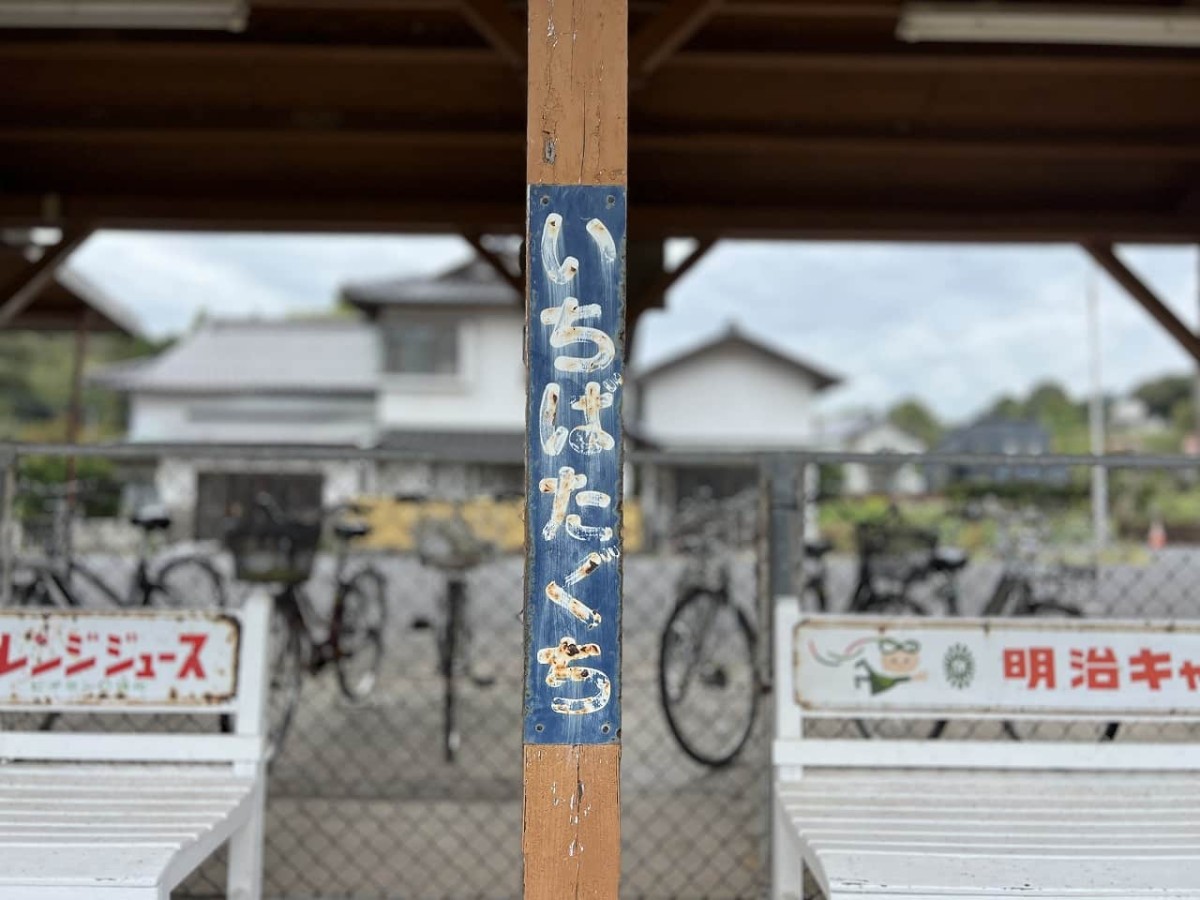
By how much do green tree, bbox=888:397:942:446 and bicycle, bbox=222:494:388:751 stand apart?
53641mm

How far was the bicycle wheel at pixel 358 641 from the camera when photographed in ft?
14.8

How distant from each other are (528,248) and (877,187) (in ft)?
11.3

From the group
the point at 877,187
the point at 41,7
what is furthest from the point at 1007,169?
the point at 41,7

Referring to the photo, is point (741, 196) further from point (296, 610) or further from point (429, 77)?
point (296, 610)

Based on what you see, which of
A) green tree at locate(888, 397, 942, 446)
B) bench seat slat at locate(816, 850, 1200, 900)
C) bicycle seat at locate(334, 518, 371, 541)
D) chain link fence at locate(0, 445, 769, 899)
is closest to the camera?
bench seat slat at locate(816, 850, 1200, 900)

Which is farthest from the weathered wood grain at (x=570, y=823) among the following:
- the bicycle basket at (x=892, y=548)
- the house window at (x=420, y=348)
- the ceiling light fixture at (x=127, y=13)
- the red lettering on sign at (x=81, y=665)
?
the house window at (x=420, y=348)

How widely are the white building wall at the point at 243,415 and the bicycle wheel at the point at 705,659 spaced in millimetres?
18538

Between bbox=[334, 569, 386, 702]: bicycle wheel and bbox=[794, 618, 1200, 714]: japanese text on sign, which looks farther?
bbox=[334, 569, 386, 702]: bicycle wheel

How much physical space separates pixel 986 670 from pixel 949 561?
242cm

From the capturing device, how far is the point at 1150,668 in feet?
7.00

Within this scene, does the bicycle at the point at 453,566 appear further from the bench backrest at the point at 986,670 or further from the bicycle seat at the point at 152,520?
the bench backrest at the point at 986,670

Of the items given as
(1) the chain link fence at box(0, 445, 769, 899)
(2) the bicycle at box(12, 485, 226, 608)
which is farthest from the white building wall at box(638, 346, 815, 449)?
(2) the bicycle at box(12, 485, 226, 608)

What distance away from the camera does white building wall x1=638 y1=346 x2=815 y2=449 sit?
2289cm

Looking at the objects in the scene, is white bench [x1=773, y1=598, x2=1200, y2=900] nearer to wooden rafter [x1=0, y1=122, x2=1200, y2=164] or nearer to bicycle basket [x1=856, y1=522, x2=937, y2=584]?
wooden rafter [x1=0, y1=122, x2=1200, y2=164]
